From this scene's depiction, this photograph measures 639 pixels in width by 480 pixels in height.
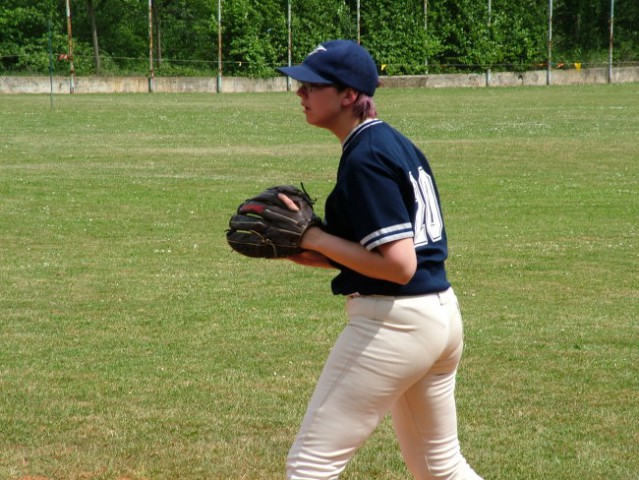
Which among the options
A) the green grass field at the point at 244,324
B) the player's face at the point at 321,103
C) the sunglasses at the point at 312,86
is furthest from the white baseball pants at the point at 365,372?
the green grass field at the point at 244,324

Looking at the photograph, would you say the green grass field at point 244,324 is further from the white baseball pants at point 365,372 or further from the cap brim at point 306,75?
the cap brim at point 306,75

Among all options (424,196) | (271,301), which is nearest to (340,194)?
(424,196)

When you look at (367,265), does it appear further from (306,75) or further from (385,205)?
(306,75)

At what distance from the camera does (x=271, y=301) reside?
9.97 meters

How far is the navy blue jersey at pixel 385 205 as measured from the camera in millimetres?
3625

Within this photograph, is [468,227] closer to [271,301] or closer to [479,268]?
[479,268]

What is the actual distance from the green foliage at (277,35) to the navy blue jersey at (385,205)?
196 feet

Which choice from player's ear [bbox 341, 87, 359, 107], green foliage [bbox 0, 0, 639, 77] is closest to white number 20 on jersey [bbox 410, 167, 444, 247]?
player's ear [bbox 341, 87, 359, 107]

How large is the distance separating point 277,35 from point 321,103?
6301 centimetres

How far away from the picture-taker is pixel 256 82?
60.2 meters

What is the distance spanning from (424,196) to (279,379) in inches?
145

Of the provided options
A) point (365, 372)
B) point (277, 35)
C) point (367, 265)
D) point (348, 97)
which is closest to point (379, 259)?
point (367, 265)

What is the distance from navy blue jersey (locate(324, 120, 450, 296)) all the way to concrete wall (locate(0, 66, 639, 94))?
52.6m

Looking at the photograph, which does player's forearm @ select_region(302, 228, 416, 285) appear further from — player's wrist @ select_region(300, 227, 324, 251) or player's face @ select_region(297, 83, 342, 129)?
player's face @ select_region(297, 83, 342, 129)
